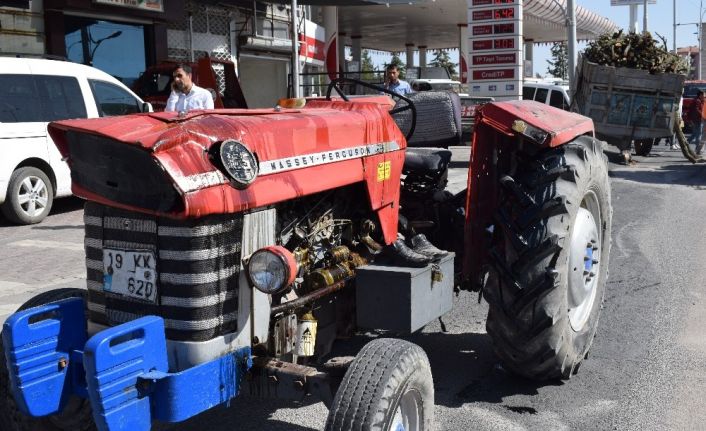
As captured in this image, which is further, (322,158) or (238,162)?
(322,158)

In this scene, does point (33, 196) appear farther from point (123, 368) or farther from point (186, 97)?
point (123, 368)

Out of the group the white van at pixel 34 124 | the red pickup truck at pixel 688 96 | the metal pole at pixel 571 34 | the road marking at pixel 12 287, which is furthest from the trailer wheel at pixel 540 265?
the red pickup truck at pixel 688 96

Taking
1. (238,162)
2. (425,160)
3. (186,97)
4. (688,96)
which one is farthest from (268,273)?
(688,96)

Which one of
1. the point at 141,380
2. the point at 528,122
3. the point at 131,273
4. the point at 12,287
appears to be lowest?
the point at 12,287

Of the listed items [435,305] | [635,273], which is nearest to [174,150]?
[435,305]

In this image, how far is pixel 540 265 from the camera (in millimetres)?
4117

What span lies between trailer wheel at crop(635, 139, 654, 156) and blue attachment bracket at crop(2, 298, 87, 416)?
723 inches

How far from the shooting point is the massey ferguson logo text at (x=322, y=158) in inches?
129

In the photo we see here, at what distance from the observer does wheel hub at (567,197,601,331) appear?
4.62 metres

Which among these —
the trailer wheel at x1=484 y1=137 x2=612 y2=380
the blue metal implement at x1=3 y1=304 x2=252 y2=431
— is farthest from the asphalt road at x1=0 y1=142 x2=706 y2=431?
the blue metal implement at x1=3 y1=304 x2=252 y2=431

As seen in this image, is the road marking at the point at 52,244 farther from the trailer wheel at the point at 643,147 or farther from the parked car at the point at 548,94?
the trailer wheel at the point at 643,147

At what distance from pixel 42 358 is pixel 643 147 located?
1865cm

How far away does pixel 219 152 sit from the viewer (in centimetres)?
304

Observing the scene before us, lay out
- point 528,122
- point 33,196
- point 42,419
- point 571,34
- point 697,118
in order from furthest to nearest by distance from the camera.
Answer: point 697,118 < point 571,34 < point 33,196 < point 528,122 < point 42,419
